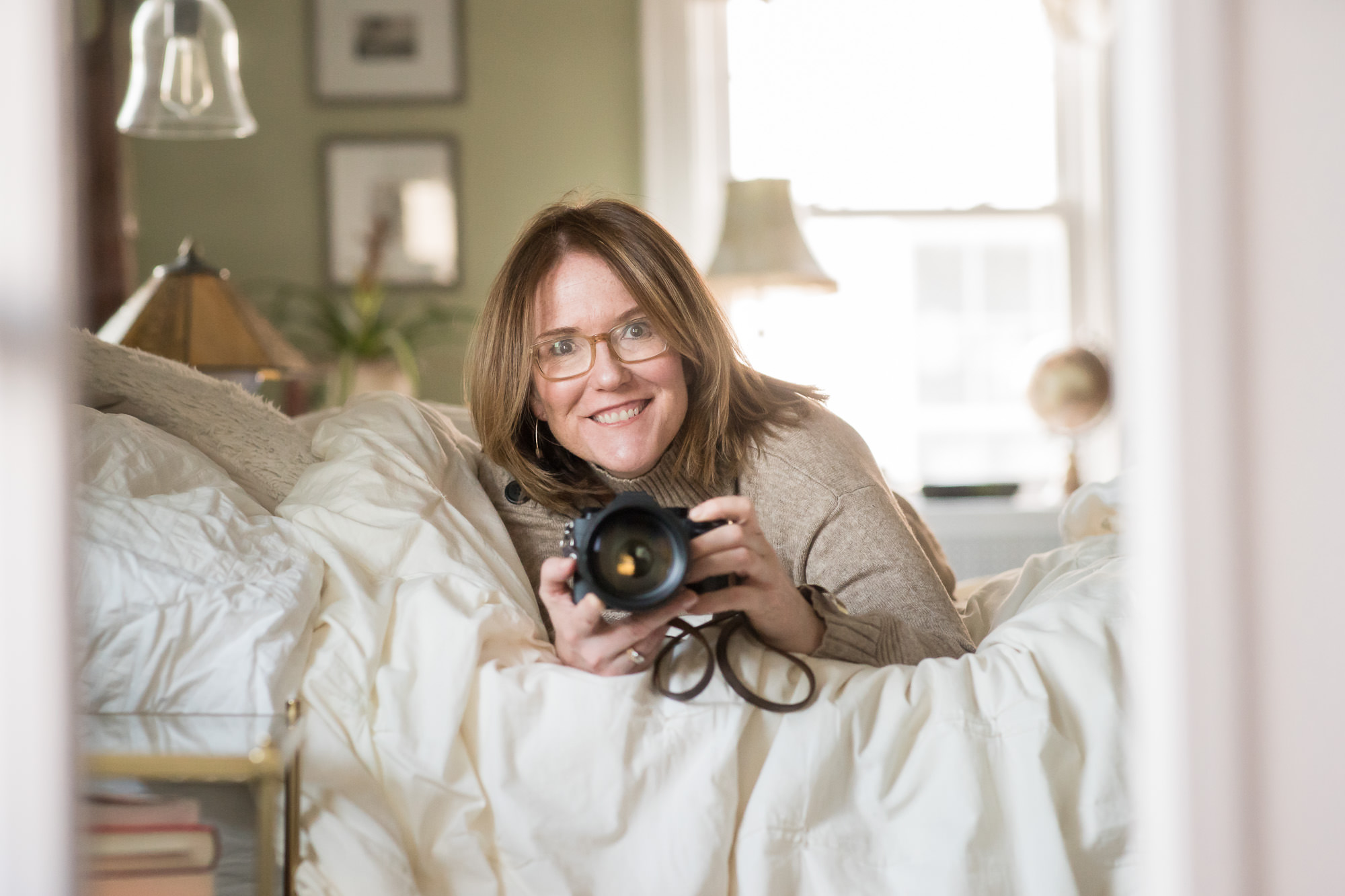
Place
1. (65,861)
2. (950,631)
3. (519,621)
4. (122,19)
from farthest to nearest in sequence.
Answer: (122,19) → (950,631) → (519,621) → (65,861)

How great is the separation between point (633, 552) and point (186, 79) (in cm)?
147

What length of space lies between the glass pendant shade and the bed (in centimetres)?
119

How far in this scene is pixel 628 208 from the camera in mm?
1253

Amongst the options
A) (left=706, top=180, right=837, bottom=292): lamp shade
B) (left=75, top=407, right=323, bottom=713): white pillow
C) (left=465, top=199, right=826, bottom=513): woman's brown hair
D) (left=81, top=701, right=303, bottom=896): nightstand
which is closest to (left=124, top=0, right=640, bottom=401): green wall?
(left=706, top=180, right=837, bottom=292): lamp shade

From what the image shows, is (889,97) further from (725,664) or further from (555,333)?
(725,664)

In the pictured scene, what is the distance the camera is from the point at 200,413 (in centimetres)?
114

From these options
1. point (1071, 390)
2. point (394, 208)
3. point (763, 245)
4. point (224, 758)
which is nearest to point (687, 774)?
point (224, 758)

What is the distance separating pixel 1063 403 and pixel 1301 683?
8.18 ft

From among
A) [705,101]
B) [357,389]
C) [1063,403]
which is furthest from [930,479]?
[357,389]

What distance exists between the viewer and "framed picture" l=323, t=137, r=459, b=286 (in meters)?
3.24

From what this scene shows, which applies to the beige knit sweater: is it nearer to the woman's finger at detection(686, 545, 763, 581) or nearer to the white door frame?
the woman's finger at detection(686, 545, 763, 581)

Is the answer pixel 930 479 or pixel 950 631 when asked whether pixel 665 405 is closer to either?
pixel 950 631

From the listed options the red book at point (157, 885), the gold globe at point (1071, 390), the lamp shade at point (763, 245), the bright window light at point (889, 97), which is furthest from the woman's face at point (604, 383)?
the bright window light at point (889, 97)

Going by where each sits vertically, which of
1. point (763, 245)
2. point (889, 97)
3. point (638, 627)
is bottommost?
point (638, 627)
